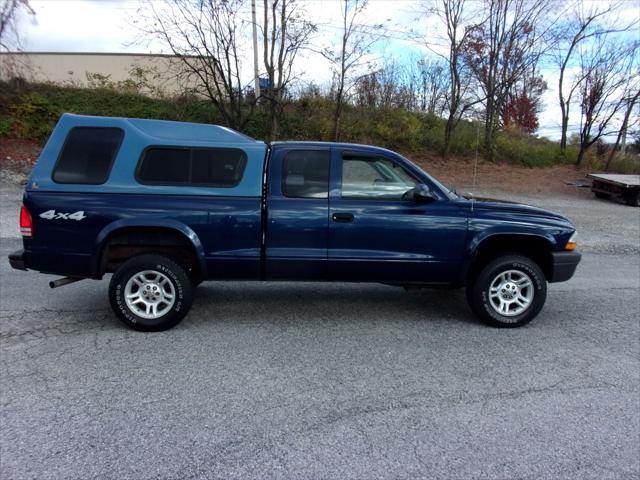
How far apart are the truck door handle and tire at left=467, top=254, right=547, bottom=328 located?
5.04 ft

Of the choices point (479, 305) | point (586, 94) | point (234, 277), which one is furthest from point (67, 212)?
point (586, 94)

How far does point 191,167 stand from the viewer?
457 centimetres

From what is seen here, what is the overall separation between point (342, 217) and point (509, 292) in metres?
1.98

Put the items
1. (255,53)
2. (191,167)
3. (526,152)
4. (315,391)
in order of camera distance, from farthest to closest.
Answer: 1. (526,152)
2. (255,53)
3. (191,167)
4. (315,391)

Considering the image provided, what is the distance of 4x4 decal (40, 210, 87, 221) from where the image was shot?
171 inches

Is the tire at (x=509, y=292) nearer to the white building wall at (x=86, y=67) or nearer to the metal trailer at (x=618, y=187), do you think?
the metal trailer at (x=618, y=187)

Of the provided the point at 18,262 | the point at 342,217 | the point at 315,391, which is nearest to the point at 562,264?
the point at 342,217

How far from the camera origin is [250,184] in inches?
181

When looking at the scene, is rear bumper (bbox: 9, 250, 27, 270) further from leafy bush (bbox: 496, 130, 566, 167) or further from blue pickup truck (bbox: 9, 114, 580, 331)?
leafy bush (bbox: 496, 130, 566, 167)

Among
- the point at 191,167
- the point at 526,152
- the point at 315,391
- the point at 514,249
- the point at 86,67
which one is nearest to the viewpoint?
the point at 315,391

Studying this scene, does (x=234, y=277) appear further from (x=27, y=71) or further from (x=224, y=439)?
(x=27, y=71)

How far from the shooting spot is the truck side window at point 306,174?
4695 mm

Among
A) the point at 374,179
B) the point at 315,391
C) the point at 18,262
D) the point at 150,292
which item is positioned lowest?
the point at 315,391

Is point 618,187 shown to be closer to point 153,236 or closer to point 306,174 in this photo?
point 306,174
